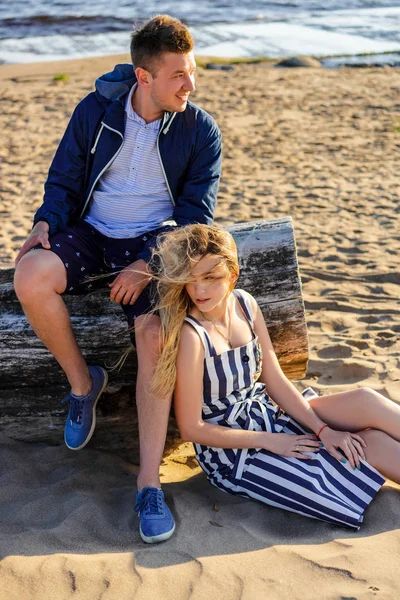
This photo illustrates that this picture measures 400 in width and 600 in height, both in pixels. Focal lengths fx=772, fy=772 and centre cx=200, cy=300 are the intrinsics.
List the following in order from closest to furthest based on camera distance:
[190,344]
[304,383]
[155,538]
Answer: [155,538]
[190,344]
[304,383]

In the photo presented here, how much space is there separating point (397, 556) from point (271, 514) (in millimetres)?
552

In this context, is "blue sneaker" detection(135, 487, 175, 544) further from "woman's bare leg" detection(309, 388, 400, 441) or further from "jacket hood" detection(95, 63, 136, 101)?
"jacket hood" detection(95, 63, 136, 101)

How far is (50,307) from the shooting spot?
3225 millimetres

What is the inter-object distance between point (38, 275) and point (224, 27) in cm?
1766

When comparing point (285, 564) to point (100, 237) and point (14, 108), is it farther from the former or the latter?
point (14, 108)

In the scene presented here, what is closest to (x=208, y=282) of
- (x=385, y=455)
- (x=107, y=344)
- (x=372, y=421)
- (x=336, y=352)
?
(x=107, y=344)

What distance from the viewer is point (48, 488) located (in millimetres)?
3318

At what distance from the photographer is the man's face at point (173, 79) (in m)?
3.36

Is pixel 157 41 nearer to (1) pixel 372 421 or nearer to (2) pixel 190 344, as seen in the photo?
(2) pixel 190 344

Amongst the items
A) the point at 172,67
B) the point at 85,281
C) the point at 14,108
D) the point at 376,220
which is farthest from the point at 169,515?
the point at 14,108

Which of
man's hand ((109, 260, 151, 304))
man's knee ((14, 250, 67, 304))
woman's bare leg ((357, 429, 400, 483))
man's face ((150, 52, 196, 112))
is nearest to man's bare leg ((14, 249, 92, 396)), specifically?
man's knee ((14, 250, 67, 304))

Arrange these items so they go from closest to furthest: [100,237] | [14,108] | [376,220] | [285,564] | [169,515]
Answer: [285,564], [169,515], [100,237], [376,220], [14,108]

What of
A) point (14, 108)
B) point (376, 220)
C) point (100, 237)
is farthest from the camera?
point (14, 108)

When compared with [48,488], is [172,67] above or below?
above
